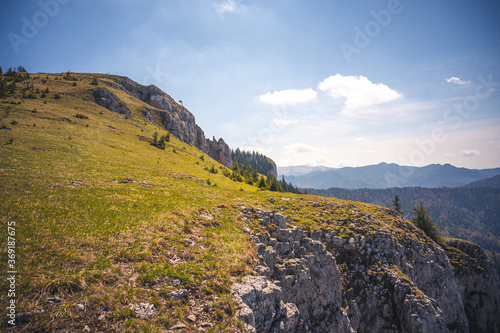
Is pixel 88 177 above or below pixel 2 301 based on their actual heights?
above

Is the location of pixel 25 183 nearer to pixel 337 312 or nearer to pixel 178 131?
pixel 337 312

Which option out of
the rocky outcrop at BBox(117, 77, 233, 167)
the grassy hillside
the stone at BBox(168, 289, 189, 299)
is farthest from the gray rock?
the rocky outcrop at BBox(117, 77, 233, 167)

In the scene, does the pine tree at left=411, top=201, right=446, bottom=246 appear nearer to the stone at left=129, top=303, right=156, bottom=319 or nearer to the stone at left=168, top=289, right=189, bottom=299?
the stone at left=168, top=289, right=189, bottom=299

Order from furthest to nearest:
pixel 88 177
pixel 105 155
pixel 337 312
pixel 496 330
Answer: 1. pixel 496 330
2. pixel 105 155
3. pixel 88 177
4. pixel 337 312

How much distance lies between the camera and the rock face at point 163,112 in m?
75.2

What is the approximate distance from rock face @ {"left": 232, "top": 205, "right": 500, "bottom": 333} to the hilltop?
143 mm

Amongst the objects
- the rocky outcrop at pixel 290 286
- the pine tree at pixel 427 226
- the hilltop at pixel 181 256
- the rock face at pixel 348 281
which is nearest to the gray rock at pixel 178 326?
the hilltop at pixel 181 256

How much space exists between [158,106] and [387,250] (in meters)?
131

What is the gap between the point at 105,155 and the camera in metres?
37.2

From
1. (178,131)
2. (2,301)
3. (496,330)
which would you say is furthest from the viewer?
(178,131)

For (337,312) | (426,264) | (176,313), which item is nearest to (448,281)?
(426,264)

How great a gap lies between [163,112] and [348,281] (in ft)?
363

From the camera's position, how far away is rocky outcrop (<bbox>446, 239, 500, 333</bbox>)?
4478 centimetres

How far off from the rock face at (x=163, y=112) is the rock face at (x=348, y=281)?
7916cm
